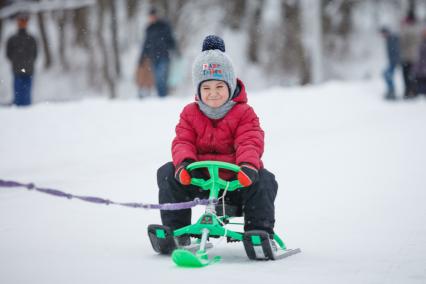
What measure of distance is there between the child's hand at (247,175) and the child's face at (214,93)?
1.60 feet

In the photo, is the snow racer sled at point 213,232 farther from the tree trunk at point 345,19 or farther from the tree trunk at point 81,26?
the tree trunk at point 345,19

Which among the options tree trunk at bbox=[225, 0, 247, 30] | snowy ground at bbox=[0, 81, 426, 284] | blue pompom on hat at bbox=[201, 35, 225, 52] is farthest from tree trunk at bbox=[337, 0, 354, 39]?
blue pompom on hat at bbox=[201, 35, 225, 52]

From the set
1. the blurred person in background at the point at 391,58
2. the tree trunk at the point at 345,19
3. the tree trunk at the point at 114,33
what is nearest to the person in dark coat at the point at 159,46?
the blurred person in background at the point at 391,58

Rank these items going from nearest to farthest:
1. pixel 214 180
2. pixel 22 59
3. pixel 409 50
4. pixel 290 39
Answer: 1. pixel 214 180
2. pixel 22 59
3. pixel 409 50
4. pixel 290 39

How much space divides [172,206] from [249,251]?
49 centimetres

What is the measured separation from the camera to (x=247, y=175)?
369cm

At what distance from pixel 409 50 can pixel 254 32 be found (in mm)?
11139

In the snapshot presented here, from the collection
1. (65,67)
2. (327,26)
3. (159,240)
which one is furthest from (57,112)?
(327,26)

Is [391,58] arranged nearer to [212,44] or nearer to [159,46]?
[159,46]

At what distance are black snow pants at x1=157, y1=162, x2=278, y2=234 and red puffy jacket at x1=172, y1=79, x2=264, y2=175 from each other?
0.43 feet

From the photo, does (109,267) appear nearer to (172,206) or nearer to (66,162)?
(172,206)

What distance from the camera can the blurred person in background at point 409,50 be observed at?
667 inches

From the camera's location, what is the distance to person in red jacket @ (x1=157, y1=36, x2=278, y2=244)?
12.8ft

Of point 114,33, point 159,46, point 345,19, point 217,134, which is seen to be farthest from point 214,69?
point 345,19
